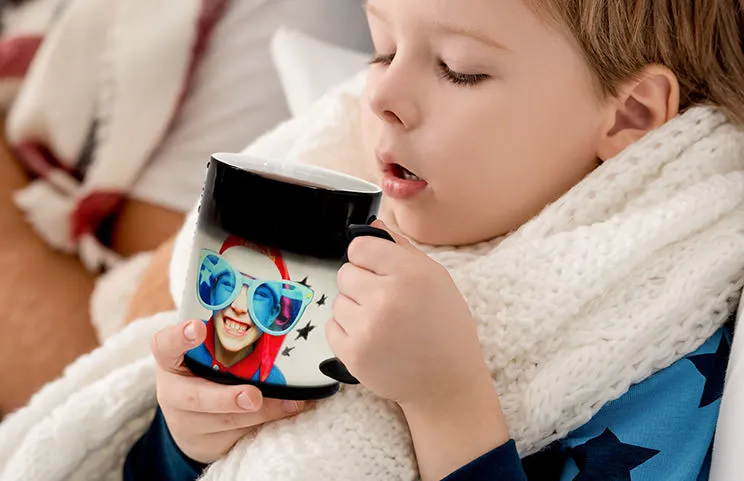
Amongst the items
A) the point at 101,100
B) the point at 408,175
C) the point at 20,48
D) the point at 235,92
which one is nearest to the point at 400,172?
the point at 408,175

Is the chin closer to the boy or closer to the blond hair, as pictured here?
the boy

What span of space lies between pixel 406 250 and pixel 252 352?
0.13 m

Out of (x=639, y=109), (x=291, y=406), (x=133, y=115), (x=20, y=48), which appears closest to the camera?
(x=291, y=406)

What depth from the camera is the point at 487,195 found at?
0.70 meters

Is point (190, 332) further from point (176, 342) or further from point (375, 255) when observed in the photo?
point (375, 255)

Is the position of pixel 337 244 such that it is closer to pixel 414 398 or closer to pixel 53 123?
pixel 414 398

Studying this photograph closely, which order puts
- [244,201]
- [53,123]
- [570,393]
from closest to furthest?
[244,201]
[570,393]
[53,123]

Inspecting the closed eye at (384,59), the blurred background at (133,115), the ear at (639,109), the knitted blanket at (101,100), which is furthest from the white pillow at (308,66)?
the ear at (639,109)

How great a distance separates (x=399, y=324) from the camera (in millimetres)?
545

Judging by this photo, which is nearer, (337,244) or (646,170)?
(337,244)

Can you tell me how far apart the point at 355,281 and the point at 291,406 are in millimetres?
154

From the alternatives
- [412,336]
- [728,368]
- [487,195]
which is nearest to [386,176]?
[487,195]

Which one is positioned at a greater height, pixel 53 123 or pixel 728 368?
pixel 728 368

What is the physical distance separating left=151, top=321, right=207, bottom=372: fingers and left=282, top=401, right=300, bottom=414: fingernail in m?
0.09
